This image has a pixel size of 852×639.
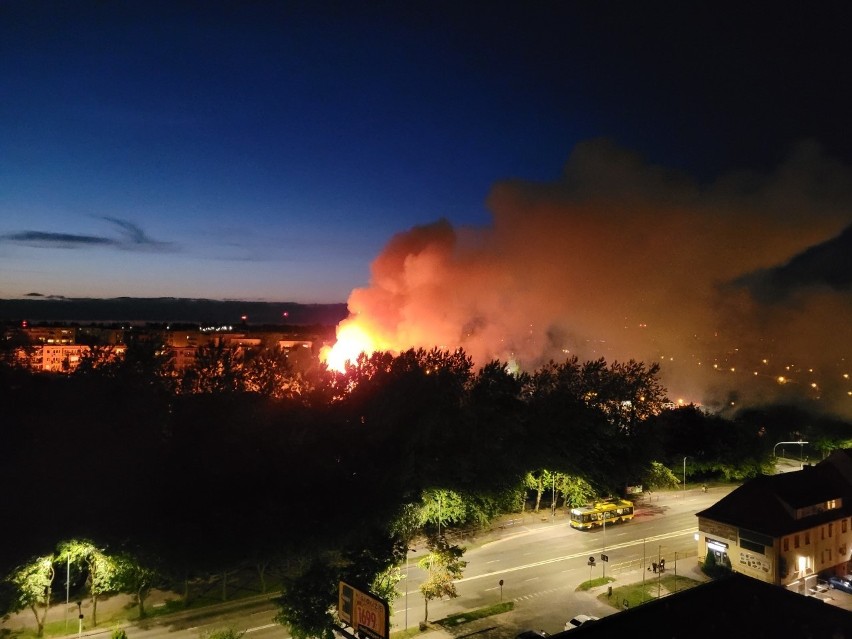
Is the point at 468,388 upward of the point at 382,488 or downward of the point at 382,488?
upward

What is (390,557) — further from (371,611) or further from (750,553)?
(750,553)

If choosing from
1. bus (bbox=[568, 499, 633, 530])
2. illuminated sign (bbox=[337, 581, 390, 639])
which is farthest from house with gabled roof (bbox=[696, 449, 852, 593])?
illuminated sign (bbox=[337, 581, 390, 639])

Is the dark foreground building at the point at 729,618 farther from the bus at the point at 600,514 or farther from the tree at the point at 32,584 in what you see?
the tree at the point at 32,584

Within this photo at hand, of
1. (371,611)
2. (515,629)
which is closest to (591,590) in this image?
(515,629)

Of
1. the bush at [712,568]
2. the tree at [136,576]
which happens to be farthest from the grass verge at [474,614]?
the tree at [136,576]

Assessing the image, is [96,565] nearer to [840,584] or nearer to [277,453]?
[277,453]

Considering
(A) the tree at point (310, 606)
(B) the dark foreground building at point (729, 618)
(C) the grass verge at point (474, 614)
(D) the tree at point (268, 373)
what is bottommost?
(C) the grass verge at point (474, 614)
